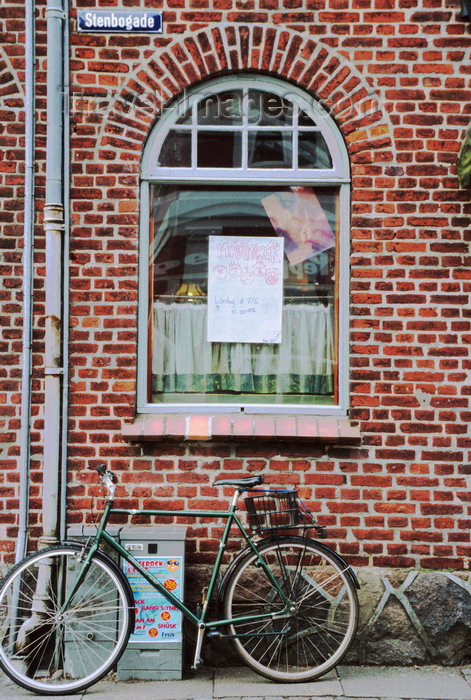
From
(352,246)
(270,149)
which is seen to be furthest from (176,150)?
(352,246)

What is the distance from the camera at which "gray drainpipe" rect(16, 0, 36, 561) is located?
496cm

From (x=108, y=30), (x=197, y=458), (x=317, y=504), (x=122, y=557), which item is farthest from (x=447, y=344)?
(x=108, y=30)

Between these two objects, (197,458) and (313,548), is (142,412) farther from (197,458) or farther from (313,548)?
(313,548)

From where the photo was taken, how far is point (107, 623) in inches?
180

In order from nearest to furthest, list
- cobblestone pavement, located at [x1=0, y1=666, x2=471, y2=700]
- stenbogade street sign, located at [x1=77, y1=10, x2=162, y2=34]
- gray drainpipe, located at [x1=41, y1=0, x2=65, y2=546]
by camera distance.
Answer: cobblestone pavement, located at [x1=0, y1=666, x2=471, y2=700] < gray drainpipe, located at [x1=41, y1=0, x2=65, y2=546] < stenbogade street sign, located at [x1=77, y1=10, x2=162, y2=34]

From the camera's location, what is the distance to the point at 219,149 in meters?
5.20

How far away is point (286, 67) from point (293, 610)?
3.46 meters

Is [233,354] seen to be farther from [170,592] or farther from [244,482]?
[170,592]

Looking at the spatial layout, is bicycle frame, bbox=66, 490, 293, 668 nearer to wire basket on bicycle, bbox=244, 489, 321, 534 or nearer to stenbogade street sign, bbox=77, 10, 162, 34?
wire basket on bicycle, bbox=244, 489, 321, 534

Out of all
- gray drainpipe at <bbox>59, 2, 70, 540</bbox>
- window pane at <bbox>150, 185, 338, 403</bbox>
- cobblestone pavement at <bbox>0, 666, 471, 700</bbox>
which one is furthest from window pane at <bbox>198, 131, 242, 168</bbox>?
cobblestone pavement at <bbox>0, 666, 471, 700</bbox>

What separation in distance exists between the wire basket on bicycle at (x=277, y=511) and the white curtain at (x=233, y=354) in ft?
3.07

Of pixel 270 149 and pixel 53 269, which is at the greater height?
pixel 270 149

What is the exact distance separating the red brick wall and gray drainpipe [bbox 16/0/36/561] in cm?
7

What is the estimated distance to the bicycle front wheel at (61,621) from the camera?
14.3 feet
